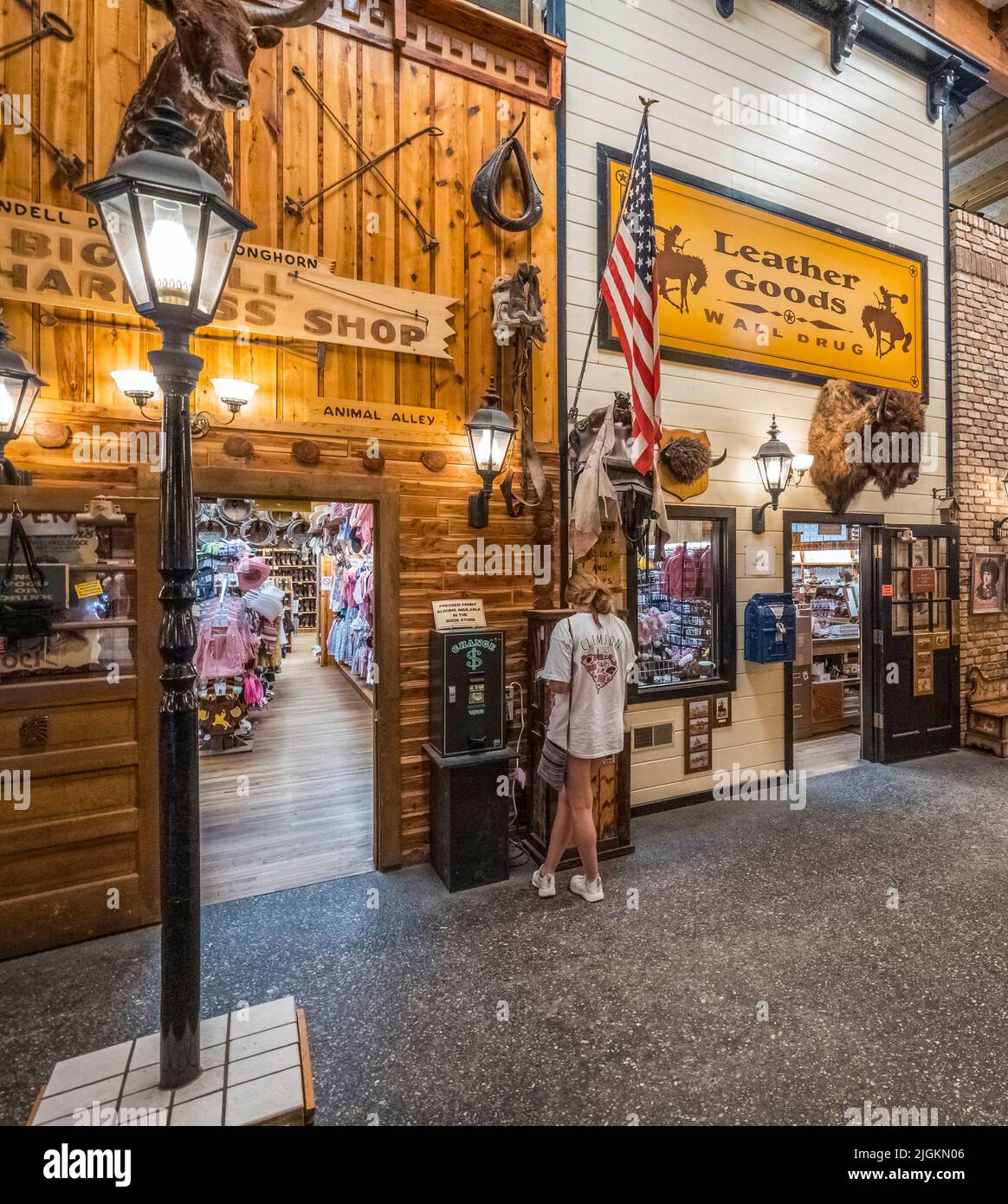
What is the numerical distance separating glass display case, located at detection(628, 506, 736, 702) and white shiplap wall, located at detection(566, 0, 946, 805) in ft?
0.52

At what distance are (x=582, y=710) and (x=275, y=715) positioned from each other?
564cm

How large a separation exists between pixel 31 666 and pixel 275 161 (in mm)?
3157

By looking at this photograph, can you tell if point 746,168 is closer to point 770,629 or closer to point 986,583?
point 770,629

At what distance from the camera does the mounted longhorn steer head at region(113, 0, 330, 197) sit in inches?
97.3

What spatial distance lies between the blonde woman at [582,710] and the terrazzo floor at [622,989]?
0.37 metres

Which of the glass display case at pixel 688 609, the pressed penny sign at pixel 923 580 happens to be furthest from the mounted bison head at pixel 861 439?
the glass display case at pixel 688 609

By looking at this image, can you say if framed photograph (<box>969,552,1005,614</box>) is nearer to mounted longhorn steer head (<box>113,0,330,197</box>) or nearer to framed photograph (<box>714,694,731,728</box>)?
framed photograph (<box>714,694,731,728</box>)

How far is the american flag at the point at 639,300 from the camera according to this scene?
348 centimetres

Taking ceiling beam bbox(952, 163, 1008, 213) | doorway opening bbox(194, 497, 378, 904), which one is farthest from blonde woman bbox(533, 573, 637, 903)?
ceiling beam bbox(952, 163, 1008, 213)

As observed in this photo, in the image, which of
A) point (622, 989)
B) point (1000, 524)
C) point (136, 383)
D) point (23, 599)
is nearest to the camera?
point (622, 989)

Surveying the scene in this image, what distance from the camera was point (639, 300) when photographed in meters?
3.51

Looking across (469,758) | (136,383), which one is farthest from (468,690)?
(136,383)
